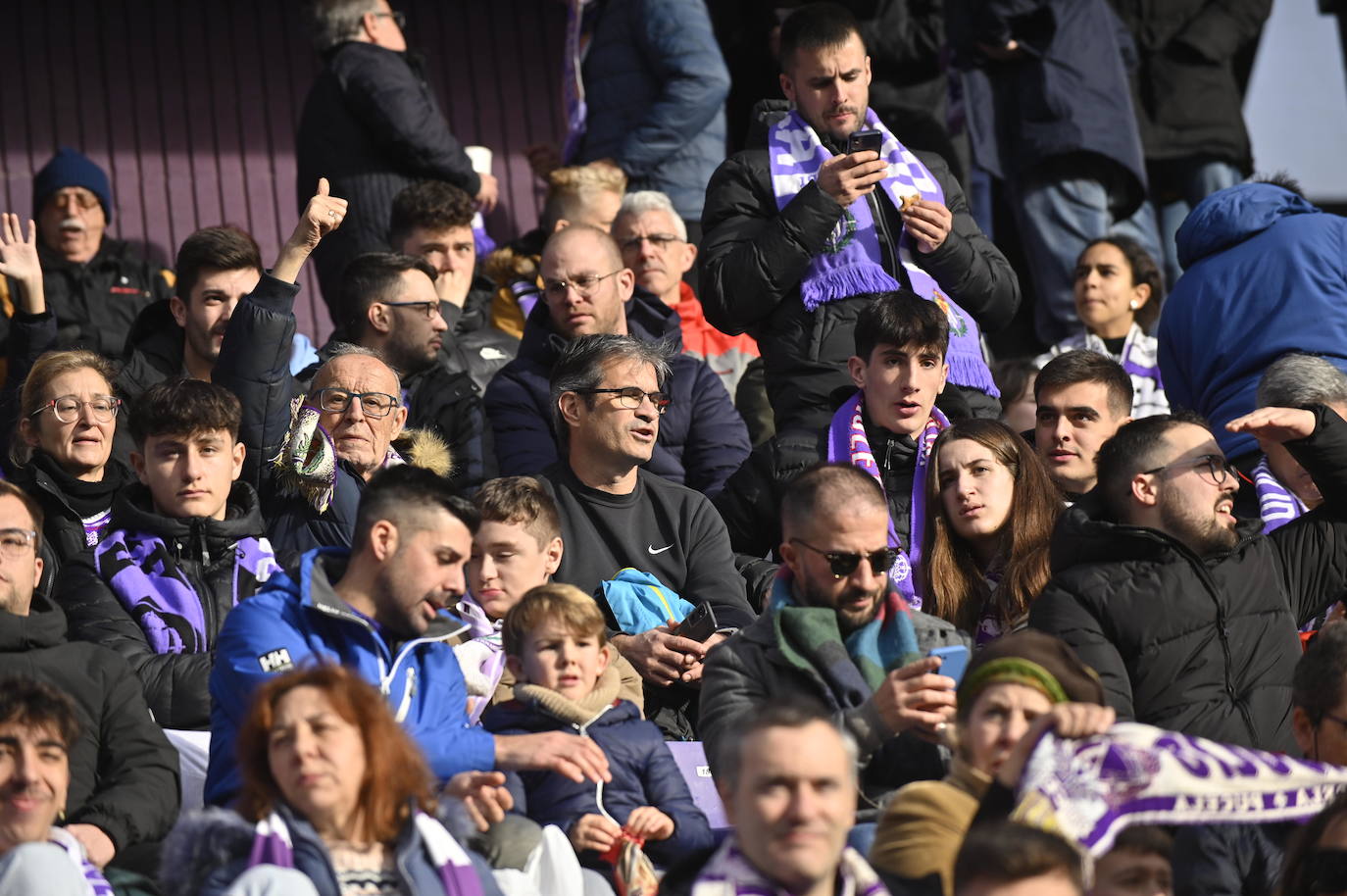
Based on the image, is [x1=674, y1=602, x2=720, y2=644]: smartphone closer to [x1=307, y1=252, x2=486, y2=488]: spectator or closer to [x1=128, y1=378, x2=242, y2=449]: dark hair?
[x1=128, y1=378, x2=242, y2=449]: dark hair

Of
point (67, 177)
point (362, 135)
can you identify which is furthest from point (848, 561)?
point (67, 177)

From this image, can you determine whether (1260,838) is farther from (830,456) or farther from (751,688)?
(830,456)

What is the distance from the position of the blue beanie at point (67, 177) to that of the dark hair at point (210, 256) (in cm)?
182

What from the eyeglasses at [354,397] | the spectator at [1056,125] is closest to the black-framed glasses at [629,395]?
the eyeglasses at [354,397]

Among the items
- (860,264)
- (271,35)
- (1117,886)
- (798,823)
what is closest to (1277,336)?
(860,264)

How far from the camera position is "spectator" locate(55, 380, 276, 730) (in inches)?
239

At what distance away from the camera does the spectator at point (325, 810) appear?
4645 mm

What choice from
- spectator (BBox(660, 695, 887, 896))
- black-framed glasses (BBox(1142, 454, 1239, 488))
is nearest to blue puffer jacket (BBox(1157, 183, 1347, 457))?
black-framed glasses (BBox(1142, 454, 1239, 488))

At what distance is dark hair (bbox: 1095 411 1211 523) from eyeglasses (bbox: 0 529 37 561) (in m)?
2.97

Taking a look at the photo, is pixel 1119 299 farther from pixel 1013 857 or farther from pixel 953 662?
pixel 1013 857

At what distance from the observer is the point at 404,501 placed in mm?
5438

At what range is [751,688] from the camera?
18.8 ft

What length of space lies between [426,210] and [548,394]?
149 cm

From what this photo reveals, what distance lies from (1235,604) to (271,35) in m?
7.72
